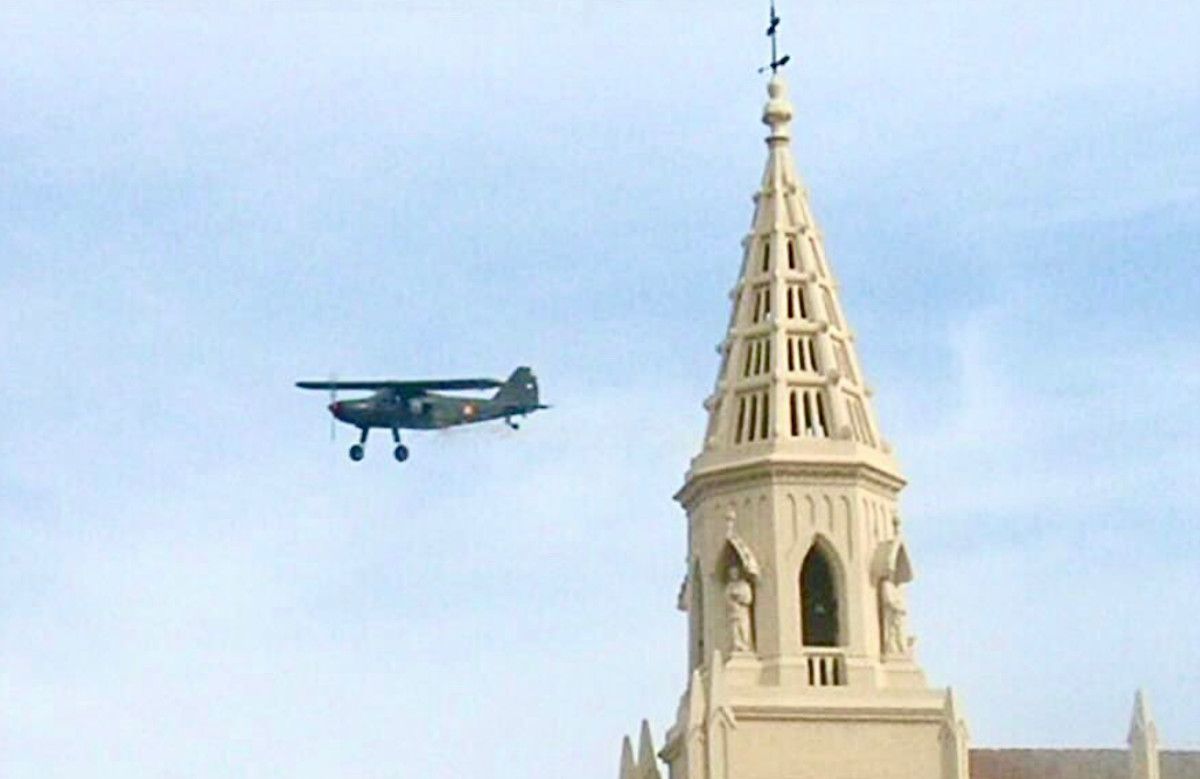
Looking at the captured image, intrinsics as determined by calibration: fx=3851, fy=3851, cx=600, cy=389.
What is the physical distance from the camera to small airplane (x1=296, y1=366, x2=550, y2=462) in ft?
336

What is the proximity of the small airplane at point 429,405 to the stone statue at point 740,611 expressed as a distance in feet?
31.1

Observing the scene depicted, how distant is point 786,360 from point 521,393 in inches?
326

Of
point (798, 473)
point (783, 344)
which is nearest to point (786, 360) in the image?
point (783, 344)

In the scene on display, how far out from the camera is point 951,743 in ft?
306

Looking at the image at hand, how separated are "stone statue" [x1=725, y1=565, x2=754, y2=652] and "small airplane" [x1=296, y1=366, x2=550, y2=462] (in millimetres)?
9470

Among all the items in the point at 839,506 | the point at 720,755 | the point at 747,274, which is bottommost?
the point at 720,755

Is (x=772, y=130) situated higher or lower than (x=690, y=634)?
higher

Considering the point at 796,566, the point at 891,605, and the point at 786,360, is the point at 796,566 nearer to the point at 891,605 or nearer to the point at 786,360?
the point at 891,605

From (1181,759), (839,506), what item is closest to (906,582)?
(839,506)

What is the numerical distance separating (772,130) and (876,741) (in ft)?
58.4

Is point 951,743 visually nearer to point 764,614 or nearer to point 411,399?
point 764,614

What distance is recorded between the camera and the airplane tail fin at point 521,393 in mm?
102812

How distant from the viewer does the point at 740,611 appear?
9525cm

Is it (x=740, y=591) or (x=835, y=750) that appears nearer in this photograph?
(x=835, y=750)
